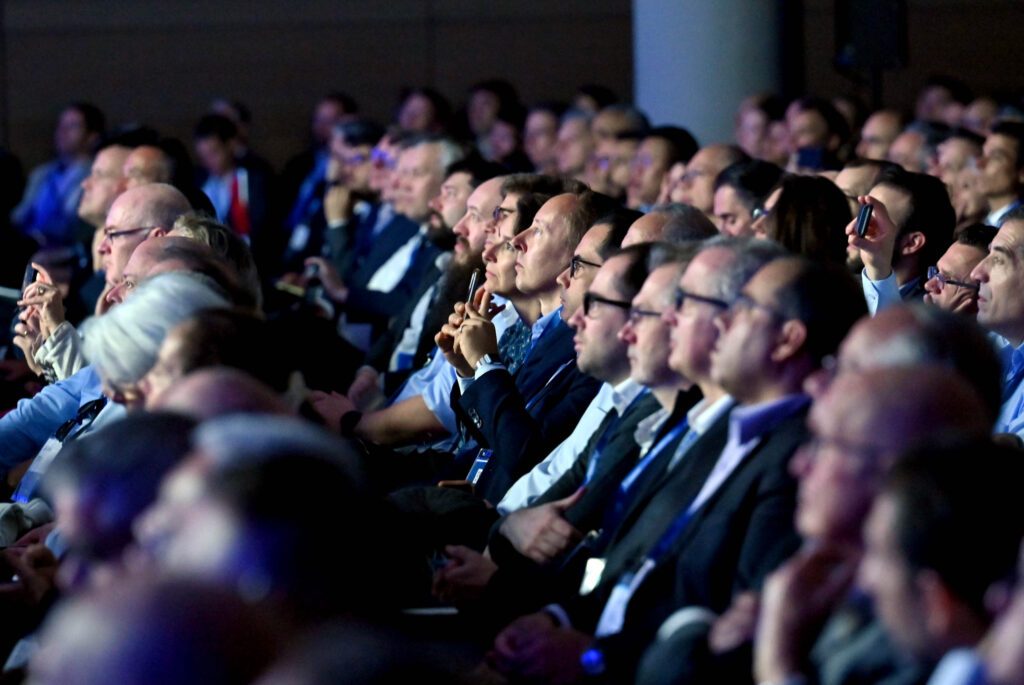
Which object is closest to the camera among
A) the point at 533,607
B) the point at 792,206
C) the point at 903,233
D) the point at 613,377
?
the point at 533,607

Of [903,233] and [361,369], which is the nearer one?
[903,233]

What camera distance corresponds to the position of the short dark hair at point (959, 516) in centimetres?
161

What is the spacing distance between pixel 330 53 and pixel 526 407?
7453 millimetres

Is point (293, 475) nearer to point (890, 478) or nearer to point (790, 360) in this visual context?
point (890, 478)

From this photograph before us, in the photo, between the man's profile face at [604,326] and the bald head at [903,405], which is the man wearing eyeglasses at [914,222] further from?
the bald head at [903,405]

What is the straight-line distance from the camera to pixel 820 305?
2328 mm

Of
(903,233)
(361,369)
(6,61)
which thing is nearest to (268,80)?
(6,61)

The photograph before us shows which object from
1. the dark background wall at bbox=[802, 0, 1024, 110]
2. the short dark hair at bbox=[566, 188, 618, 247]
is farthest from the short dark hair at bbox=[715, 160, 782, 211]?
the dark background wall at bbox=[802, 0, 1024, 110]

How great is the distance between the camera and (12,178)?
6852 mm

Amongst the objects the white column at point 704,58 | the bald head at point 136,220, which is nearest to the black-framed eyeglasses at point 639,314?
the bald head at point 136,220

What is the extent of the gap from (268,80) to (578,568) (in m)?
8.37

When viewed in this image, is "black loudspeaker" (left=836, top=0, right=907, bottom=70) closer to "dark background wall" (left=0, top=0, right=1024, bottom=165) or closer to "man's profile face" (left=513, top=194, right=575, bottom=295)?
"dark background wall" (left=0, top=0, right=1024, bottom=165)

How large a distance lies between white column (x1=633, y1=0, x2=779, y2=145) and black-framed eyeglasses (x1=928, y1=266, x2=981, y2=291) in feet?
12.3

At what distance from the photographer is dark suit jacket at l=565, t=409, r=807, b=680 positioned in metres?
2.19
